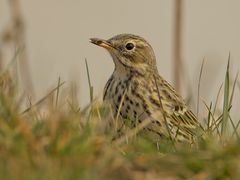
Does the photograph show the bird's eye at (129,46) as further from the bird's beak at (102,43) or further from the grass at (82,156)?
the grass at (82,156)

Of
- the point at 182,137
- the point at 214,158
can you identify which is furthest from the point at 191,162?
the point at 182,137

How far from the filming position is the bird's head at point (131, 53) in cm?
836

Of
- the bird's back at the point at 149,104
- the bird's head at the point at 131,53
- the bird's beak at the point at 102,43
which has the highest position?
the bird's beak at the point at 102,43

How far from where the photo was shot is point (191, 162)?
173 inches

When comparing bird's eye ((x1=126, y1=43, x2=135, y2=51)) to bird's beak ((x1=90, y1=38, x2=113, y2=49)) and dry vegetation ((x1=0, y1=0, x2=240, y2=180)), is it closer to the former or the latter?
bird's beak ((x1=90, y1=38, x2=113, y2=49))

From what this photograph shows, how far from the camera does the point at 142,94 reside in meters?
7.73

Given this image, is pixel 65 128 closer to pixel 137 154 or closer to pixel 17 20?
pixel 137 154

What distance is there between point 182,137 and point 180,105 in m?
1.34

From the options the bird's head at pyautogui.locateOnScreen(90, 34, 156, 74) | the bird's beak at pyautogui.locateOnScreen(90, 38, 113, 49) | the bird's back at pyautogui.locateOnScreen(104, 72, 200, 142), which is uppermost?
the bird's beak at pyautogui.locateOnScreen(90, 38, 113, 49)

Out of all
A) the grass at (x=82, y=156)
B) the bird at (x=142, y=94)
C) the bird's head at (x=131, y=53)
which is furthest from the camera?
the bird's head at (x=131, y=53)

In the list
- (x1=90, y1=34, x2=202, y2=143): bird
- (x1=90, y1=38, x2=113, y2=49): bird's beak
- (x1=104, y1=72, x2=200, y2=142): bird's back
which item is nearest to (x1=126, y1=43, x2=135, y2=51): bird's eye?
(x1=90, y1=34, x2=202, y2=143): bird

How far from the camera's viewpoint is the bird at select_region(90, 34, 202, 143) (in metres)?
6.84

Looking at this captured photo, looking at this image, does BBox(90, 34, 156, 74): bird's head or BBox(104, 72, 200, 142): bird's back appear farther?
BBox(90, 34, 156, 74): bird's head

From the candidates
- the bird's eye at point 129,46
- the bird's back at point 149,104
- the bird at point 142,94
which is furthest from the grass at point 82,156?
the bird's eye at point 129,46
